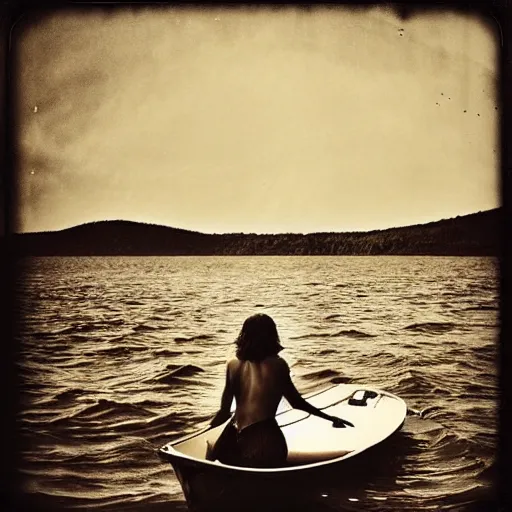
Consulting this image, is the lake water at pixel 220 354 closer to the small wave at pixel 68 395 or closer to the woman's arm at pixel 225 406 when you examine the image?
the small wave at pixel 68 395

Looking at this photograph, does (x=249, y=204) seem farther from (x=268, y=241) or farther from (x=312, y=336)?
(x=312, y=336)

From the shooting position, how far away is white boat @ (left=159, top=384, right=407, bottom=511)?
2.53m

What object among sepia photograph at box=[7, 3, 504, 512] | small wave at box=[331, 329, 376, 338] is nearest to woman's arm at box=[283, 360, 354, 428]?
sepia photograph at box=[7, 3, 504, 512]

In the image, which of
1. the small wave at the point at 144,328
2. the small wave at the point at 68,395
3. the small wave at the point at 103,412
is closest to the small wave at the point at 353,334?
the small wave at the point at 144,328

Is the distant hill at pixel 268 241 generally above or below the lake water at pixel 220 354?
above

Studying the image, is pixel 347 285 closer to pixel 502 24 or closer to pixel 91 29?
pixel 502 24

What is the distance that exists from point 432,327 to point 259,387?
93 cm

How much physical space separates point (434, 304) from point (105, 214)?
5.13 ft

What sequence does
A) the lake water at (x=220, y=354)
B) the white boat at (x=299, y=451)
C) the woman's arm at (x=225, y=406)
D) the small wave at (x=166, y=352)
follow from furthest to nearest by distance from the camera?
the small wave at (x=166, y=352), the lake water at (x=220, y=354), the woman's arm at (x=225, y=406), the white boat at (x=299, y=451)

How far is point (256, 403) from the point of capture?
2592 millimetres

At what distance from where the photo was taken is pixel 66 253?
3062 millimetres

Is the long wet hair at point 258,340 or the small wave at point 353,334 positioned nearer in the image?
the long wet hair at point 258,340

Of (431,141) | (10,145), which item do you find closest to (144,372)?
(10,145)

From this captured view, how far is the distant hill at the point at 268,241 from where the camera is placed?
3.08m
